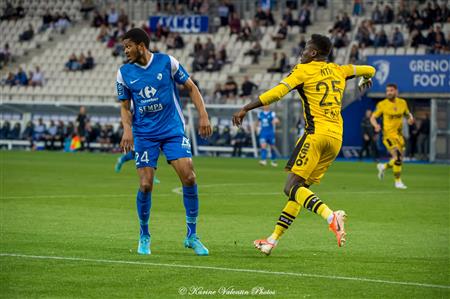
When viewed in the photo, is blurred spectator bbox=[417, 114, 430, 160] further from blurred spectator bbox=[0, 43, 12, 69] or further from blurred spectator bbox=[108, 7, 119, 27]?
blurred spectator bbox=[0, 43, 12, 69]

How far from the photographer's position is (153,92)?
12.2m

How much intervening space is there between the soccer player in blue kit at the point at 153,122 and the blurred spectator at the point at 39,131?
37.8m

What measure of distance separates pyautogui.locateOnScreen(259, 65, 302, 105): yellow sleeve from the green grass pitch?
1.81 meters

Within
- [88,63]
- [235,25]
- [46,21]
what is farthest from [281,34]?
[46,21]

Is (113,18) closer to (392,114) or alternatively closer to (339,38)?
(339,38)

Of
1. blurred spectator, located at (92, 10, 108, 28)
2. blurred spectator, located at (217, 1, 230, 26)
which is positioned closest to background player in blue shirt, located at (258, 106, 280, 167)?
blurred spectator, located at (217, 1, 230, 26)

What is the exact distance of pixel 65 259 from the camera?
1163 cm

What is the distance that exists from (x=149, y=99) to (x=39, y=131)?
126 feet

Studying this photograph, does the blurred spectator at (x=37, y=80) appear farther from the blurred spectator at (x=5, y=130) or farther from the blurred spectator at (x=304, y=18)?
the blurred spectator at (x=304, y=18)

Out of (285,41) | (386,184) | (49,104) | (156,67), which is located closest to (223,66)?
(285,41)

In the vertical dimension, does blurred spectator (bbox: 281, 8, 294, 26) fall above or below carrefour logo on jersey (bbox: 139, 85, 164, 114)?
below

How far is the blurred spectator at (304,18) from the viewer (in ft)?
153

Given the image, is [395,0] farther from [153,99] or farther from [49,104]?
[153,99]

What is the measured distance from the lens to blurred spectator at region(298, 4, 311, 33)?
4670 cm
